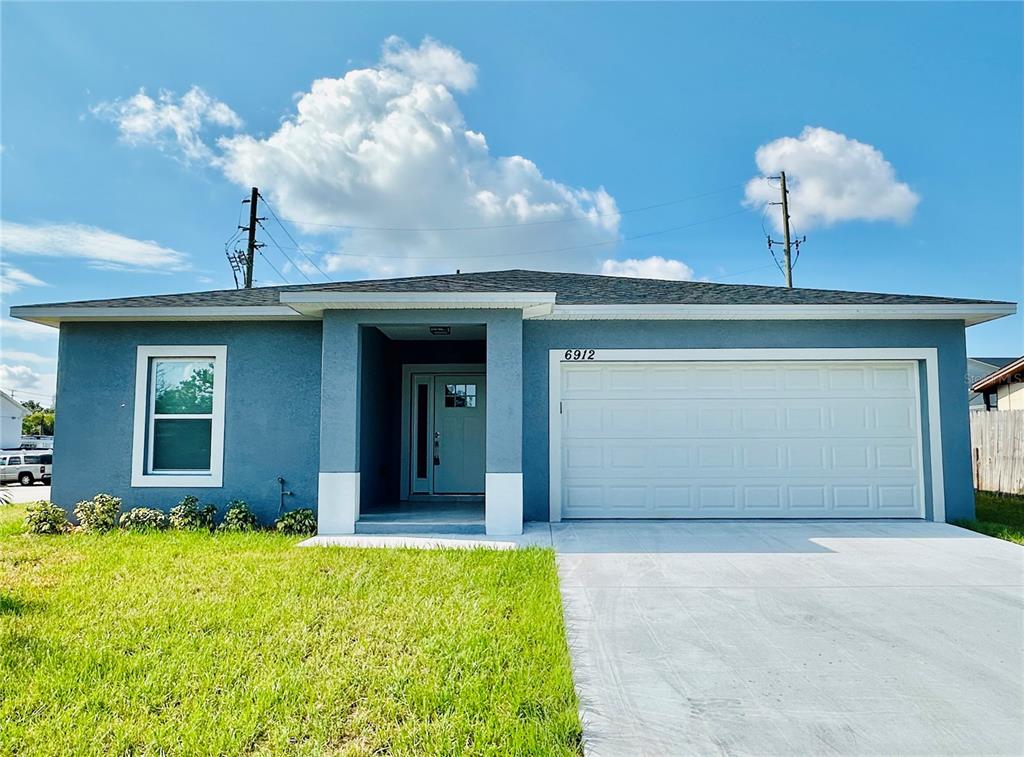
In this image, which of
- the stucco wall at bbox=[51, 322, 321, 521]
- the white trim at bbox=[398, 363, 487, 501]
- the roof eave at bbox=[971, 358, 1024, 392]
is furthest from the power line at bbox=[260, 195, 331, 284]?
the roof eave at bbox=[971, 358, 1024, 392]

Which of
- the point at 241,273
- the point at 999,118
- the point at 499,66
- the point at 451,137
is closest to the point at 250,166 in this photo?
the point at 241,273

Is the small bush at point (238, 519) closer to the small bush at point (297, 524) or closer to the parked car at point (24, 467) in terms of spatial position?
the small bush at point (297, 524)

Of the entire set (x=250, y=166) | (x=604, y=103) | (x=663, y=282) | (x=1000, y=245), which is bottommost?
(x=663, y=282)

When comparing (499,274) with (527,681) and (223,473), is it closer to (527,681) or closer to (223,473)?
(223,473)

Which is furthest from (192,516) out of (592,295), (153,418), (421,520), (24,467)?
(24,467)

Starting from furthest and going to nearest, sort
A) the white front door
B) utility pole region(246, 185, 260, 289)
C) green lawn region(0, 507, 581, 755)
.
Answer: utility pole region(246, 185, 260, 289) < the white front door < green lawn region(0, 507, 581, 755)

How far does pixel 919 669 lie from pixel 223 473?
322 inches

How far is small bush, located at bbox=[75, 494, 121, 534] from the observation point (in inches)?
298

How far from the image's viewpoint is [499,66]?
11133 mm

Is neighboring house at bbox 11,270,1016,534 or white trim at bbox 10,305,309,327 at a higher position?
white trim at bbox 10,305,309,327

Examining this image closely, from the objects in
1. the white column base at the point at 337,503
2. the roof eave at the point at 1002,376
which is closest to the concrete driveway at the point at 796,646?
the white column base at the point at 337,503

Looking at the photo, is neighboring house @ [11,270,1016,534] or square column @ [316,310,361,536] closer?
square column @ [316,310,361,536]

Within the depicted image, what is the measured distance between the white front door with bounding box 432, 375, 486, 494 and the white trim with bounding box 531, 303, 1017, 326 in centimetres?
298

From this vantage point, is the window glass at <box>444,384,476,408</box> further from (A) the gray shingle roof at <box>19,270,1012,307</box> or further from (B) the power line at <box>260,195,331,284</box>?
(B) the power line at <box>260,195,331,284</box>
